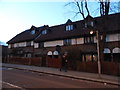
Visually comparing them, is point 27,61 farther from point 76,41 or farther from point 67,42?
point 76,41

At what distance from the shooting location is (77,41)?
31.9 metres

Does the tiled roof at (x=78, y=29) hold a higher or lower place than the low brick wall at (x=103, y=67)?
higher

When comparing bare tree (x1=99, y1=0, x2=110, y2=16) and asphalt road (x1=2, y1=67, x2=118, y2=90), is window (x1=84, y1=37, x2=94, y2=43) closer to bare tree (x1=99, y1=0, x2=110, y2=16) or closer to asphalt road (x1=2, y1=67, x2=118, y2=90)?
bare tree (x1=99, y1=0, x2=110, y2=16)

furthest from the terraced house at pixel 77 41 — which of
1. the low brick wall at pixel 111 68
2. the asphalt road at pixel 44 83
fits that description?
the asphalt road at pixel 44 83

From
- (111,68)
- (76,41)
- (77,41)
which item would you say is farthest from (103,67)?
(76,41)

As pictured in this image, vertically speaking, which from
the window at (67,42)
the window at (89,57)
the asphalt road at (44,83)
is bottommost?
the asphalt road at (44,83)

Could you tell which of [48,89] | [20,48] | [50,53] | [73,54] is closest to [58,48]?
[50,53]

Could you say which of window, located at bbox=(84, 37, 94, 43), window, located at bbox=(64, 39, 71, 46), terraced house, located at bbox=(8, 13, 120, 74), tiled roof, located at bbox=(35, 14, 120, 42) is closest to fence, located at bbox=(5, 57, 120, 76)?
terraced house, located at bbox=(8, 13, 120, 74)

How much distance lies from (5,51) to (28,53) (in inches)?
543

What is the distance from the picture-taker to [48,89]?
10.6 m

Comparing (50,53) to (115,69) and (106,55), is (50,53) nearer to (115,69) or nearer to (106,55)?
(106,55)

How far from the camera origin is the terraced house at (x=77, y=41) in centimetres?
2720

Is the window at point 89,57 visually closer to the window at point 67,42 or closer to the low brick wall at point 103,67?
the window at point 67,42

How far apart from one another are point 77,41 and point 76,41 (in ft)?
0.71
